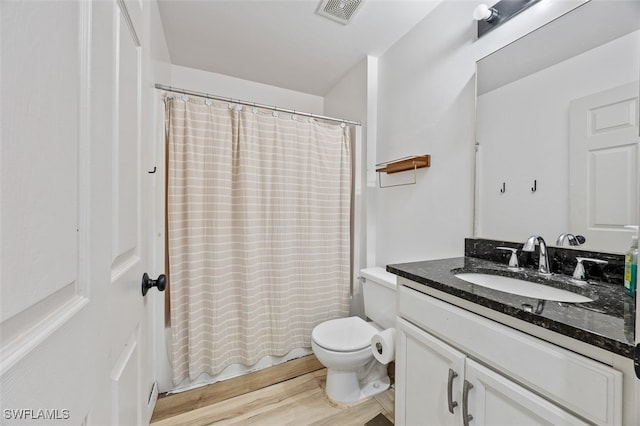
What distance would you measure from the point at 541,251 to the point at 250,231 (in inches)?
62.1

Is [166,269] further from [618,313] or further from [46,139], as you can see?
[618,313]

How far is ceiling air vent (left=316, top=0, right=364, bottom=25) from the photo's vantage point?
150cm

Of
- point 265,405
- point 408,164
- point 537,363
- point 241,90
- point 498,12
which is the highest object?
point 241,90

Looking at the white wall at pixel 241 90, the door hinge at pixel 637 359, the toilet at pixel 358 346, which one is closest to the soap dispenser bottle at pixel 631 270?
the door hinge at pixel 637 359

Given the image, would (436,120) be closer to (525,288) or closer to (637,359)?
(525,288)

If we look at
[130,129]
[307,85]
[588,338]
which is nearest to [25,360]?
[130,129]

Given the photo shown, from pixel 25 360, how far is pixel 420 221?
67.7 inches

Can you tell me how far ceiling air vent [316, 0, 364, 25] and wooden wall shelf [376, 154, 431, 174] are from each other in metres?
0.96

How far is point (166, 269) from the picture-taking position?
159 centimetres

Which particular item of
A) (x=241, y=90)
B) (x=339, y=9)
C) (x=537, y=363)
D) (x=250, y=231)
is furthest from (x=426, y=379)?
(x=241, y=90)

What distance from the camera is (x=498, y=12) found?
4.11 ft

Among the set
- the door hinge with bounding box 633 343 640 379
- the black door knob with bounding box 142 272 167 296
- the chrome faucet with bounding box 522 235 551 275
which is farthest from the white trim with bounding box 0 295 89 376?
the chrome faucet with bounding box 522 235 551 275

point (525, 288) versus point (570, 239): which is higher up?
point (570, 239)

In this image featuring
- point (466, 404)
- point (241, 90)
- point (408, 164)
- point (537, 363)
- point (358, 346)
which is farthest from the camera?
point (241, 90)
